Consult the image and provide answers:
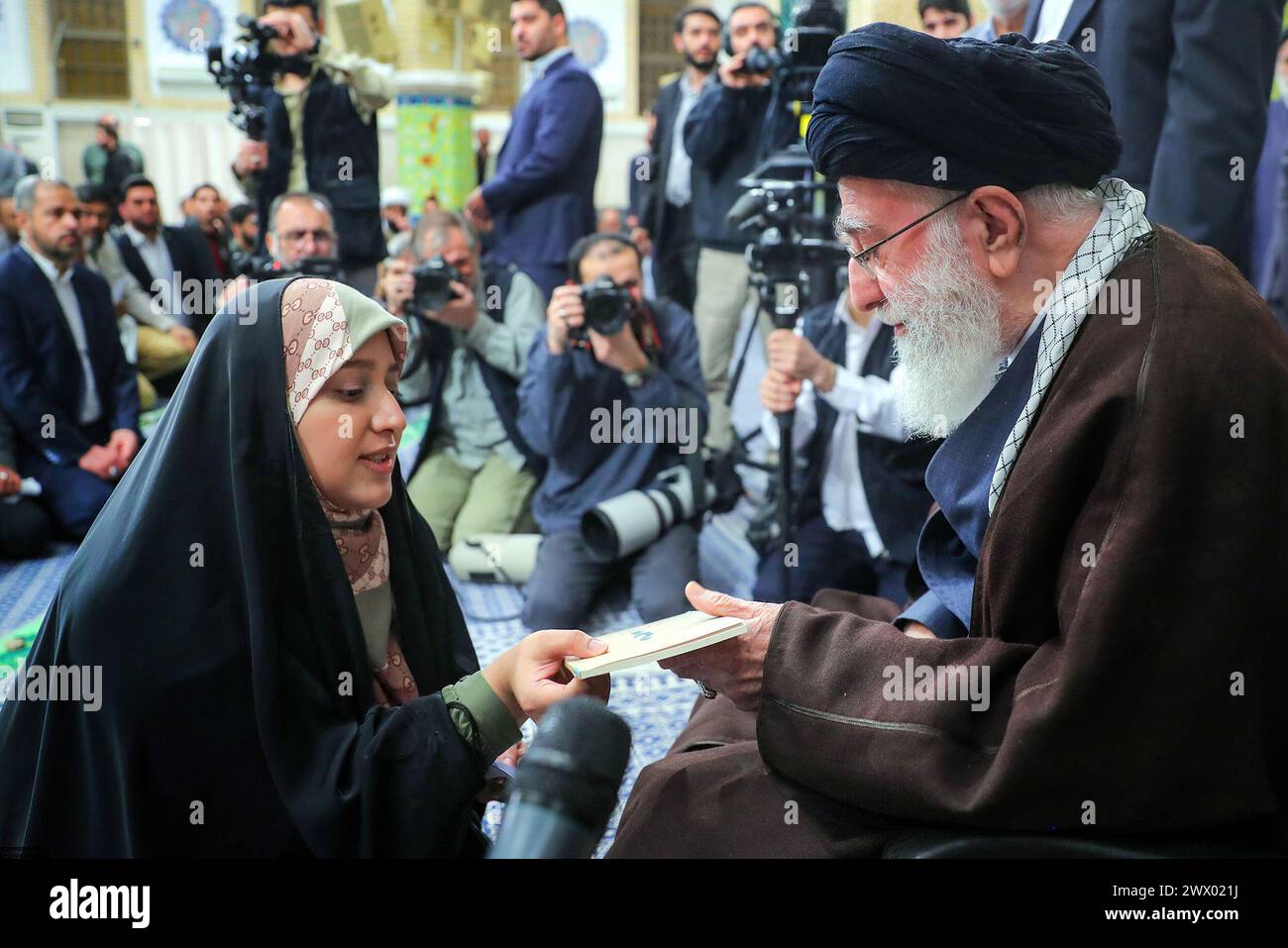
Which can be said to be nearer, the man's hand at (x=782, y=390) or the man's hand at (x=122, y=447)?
the man's hand at (x=782, y=390)

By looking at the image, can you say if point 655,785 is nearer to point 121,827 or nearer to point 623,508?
point 121,827

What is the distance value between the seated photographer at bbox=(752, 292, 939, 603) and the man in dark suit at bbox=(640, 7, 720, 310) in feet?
5.37

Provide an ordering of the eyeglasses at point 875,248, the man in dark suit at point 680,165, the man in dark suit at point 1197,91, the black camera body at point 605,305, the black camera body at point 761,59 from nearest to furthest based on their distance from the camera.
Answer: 1. the eyeglasses at point 875,248
2. the man in dark suit at point 1197,91
3. the black camera body at point 605,305
4. the black camera body at point 761,59
5. the man in dark suit at point 680,165

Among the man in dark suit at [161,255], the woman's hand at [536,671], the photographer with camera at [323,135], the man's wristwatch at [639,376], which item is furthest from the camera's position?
the man in dark suit at [161,255]

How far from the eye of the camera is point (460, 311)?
3789mm

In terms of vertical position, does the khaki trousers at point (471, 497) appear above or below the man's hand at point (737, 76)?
below

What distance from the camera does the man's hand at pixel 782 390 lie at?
9.61 feet

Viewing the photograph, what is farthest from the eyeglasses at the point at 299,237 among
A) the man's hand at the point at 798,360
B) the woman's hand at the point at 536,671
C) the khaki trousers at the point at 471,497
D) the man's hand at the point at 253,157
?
the woman's hand at the point at 536,671

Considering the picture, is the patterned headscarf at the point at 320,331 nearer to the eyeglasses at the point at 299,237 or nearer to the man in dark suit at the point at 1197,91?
the man in dark suit at the point at 1197,91

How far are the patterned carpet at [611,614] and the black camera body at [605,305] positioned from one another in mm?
816

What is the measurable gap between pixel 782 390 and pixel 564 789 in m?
2.32

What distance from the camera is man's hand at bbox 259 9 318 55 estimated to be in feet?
14.3

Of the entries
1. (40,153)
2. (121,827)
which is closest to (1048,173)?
(121,827)

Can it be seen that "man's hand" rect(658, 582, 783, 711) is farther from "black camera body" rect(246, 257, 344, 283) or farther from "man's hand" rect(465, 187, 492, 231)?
"man's hand" rect(465, 187, 492, 231)
